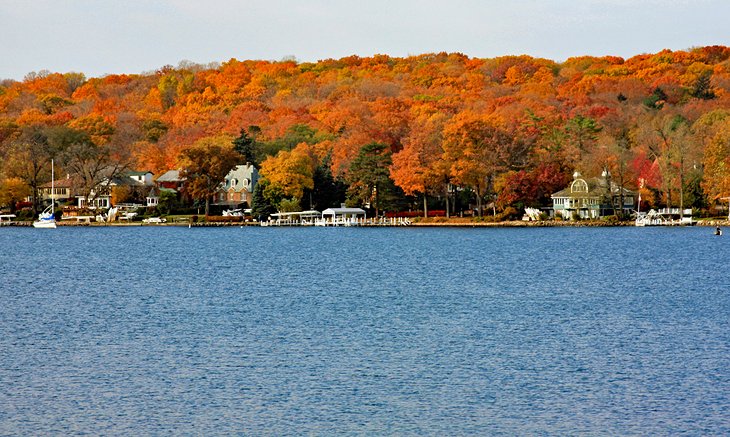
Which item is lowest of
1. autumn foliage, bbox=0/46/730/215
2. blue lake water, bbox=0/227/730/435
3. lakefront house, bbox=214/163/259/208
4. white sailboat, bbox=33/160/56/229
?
blue lake water, bbox=0/227/730/435

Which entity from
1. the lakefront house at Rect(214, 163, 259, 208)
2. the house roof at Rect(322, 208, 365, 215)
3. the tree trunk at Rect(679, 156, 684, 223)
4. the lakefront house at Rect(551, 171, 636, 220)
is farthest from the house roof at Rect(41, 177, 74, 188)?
the tree trunk at Rect(679, 156, 684, 223)

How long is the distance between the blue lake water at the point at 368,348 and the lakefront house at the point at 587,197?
113ft

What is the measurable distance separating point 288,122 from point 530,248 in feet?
200

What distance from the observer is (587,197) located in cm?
8631

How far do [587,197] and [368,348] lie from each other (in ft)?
211

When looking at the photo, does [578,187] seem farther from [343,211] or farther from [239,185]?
[239,185]

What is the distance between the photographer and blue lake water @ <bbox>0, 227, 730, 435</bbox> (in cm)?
1839

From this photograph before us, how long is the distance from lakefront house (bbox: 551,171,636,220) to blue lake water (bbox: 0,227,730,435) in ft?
113

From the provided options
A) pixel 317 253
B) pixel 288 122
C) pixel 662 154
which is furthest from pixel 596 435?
pixel 288 122

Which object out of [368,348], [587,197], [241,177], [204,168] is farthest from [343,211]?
[368,348]

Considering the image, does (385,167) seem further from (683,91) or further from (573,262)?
(683,91)

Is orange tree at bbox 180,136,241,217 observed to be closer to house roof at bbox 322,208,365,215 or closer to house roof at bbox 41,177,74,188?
house roof at bbox 322,208,365,215

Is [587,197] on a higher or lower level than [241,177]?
lower

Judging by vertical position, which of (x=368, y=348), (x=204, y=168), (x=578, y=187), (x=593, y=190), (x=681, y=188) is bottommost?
(x=368, y=348)
